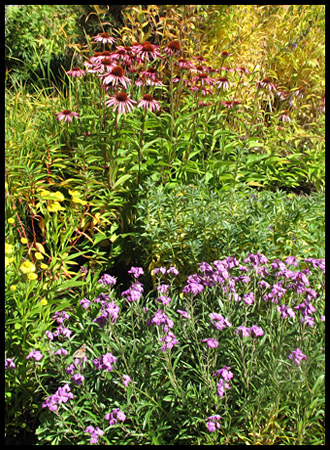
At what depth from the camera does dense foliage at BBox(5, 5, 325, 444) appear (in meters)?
1.81

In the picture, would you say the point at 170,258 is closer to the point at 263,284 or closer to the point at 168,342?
the point at 263,284

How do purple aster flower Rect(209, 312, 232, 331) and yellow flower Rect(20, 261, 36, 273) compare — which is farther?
yellow flower Rect(20, 261, 36, 273)

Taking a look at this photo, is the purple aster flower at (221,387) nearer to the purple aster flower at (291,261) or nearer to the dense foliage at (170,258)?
the dense foliage at (170,258)

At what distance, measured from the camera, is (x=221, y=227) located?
2746 millimetres

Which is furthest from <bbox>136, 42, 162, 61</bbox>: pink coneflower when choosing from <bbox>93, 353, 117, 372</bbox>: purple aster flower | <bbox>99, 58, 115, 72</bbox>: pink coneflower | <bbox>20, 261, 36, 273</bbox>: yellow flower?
<bbox>93, 353, 117, 372</bbox>: purple aster flower

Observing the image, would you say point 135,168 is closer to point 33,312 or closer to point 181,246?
point 181,246

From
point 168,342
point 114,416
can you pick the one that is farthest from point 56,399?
point 168,342

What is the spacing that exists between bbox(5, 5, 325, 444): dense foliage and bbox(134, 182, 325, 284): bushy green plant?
0.05ft

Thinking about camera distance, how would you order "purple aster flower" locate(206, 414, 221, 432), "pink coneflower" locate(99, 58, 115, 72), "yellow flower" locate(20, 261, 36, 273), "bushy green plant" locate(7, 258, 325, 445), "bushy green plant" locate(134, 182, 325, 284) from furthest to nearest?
1. "pink coneflower" locate(99, 58, 115, 72)
2. "bushy green plant" locate(134, 182, 325, 284)
3. "yellow flower" locate(20, 261, 36, 273)
4. "bushy green plant" locate(7, 258, 325, 445)
5. "purple aster flower" locate(206, 414, 221, 432)

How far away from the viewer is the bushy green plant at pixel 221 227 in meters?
2.60

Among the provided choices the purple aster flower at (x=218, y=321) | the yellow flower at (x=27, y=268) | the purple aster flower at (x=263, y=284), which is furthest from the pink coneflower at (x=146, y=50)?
the purple aster flower at (x=218, y=321)

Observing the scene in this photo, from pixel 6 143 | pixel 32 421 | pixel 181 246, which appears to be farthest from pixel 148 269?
pixel 6 143

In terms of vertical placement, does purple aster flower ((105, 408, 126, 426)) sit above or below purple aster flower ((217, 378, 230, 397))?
below

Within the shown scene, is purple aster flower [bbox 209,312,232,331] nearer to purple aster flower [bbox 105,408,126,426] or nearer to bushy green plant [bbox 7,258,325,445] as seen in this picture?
bushy green plant [bbox 7,258,325,445]
